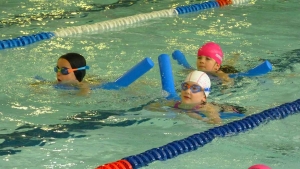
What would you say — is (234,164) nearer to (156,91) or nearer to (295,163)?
(295,163)

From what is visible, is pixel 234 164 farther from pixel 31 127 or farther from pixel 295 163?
pixel 31 127

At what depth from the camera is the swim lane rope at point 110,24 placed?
694cm

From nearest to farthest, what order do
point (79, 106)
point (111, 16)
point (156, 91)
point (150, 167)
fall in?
point (150, 167)
point (79, 106)
point (156, 91)
point (111, 16)

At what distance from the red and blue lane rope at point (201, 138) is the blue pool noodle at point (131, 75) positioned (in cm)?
81

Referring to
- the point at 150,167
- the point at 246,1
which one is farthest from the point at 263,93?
the point at 246,1

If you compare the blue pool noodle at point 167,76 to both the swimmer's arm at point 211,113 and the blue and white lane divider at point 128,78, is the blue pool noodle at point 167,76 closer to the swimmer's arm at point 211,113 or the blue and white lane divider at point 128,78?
the blue and white lane divider at point 128,78

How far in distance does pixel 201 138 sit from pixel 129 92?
3.85ft

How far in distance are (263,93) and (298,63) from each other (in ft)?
3.56

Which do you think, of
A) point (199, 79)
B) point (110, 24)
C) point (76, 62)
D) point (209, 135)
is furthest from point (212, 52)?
point (110, 24)

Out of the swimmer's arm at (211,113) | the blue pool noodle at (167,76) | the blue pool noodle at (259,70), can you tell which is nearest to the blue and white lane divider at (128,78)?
the blue pool noodle at (167,76)

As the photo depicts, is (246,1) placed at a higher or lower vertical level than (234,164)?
higher

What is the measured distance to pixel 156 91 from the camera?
539 cm

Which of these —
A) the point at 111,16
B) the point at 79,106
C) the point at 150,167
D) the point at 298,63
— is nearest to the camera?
the point at 150,167

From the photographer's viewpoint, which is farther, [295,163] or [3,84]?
[3,84]
